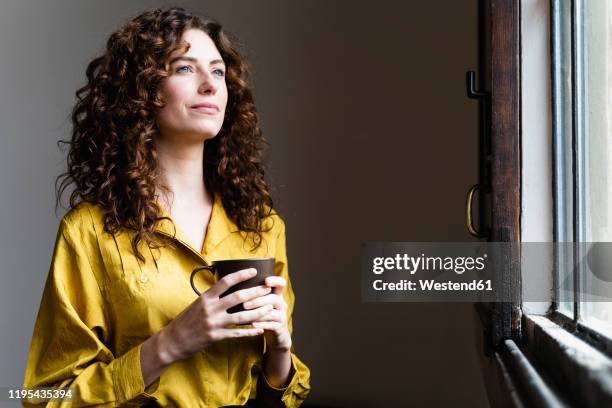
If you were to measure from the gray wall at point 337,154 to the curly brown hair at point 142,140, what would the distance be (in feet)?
2.79

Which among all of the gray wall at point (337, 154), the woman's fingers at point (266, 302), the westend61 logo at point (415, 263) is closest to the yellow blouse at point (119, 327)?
the woman's fingers at point (266, 302)

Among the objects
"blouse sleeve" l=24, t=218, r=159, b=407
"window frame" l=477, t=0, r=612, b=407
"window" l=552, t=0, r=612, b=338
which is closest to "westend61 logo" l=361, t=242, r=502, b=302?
"window frame" l=477, t=0, r=612, b=407

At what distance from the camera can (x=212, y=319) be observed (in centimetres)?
118

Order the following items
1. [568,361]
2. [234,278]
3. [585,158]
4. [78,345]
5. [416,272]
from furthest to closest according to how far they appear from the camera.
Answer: [416,272] → [78,345] → [234,278] → [585,158] → [568,361]

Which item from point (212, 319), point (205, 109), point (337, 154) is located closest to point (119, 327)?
point (212, 319)

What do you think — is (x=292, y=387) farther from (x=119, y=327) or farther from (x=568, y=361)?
(x=568, y=361)

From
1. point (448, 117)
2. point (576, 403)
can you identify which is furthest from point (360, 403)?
point (576, 403)

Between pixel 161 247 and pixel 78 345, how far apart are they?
0.22 meters

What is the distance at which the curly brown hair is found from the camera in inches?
55.6

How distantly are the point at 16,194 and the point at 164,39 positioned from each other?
1775 mm

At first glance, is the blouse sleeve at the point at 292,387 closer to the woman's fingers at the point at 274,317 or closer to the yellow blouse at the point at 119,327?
the yellow blouse at the point at 119,327

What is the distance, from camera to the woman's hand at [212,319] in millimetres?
1154

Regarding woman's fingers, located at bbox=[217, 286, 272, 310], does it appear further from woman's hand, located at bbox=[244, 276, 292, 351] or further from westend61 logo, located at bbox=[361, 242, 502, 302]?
westend61 logo, located at bbox=[361, 242, 502, 302]

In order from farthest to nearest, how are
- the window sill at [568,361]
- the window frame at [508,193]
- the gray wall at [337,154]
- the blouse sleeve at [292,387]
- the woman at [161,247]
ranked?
1. the gray wall at [337,154]
2. the blouse sleeve at [292,387]
3. the woman at [161,247]
4. the window frame at [508,193]
5. the window sill at [568,361]
